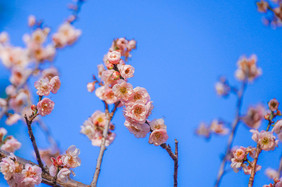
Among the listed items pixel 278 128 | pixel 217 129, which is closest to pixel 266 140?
pixel 278 128

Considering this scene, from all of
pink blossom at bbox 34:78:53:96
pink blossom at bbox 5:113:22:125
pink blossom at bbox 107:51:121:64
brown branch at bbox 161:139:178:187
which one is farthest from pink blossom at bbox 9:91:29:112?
brown branch at bbox 161:139:178:187

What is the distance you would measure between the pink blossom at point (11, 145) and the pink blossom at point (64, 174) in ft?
5.30

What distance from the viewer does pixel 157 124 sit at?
216cm

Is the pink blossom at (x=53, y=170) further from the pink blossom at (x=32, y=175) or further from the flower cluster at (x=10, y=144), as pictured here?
the flower cluster at (x=10, y=144)

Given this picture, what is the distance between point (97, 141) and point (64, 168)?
1.00 metres

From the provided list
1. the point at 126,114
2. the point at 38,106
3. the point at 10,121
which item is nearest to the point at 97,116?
the point at 38,106

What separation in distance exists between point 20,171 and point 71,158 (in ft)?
1.40

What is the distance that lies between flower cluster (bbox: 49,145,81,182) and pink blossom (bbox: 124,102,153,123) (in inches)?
26.5

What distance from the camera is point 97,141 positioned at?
312cm

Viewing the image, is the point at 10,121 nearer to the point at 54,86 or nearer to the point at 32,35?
the point at 32,35

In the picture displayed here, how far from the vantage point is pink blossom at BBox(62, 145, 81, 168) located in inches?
88.0

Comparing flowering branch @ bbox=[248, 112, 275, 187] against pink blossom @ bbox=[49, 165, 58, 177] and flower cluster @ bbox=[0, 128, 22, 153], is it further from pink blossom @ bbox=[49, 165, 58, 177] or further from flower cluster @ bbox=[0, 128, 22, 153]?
flower cluster @ bbox=[0, 128, 22, 153]

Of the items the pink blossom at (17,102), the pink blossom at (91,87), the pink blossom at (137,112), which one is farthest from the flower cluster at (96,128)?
the pink blossom at (17,102)

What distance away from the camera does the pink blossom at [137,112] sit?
200 centimetres
